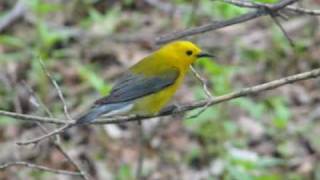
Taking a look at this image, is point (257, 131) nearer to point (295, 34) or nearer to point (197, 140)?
point (197, 140)

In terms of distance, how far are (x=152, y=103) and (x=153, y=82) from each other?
181 mm

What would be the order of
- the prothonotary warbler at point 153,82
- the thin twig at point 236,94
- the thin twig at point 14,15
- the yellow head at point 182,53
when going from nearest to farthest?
the thin twig at point 236,94 < the prothonotary warbler at point 153,82 < the yellow head at point 182,53 < the thin twig at point 14,15

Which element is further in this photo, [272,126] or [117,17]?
[117,17]

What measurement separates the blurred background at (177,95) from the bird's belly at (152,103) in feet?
3.67

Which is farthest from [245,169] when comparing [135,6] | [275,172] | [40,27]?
[135,6]

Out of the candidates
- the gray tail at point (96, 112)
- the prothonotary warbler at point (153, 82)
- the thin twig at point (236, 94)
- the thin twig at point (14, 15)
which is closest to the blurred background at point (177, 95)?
the thin twig at point (14, 15)

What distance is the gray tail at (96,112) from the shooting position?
12.7 ft

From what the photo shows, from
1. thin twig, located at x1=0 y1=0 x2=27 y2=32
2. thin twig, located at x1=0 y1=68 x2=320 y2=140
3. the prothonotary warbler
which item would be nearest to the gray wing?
the prothonotary warbler

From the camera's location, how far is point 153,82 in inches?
188

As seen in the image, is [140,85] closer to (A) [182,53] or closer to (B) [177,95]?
→ (A) [182,53]

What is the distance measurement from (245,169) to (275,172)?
2.67 feet

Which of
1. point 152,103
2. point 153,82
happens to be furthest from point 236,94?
point 153,82

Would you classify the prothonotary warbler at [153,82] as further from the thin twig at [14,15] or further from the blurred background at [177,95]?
the thin twig at [14,15]

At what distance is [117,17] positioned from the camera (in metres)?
8.35
